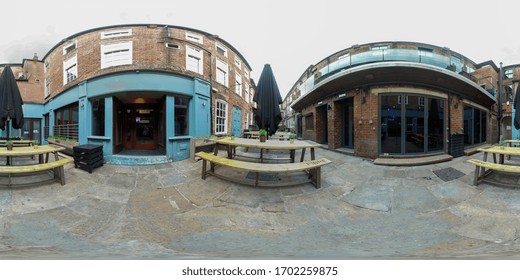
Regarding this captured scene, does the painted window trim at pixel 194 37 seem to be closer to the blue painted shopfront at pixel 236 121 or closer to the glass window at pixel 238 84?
the glass window at pixel 238 84

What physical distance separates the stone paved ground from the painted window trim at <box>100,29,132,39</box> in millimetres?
5209

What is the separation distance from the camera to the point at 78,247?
2.41 meters

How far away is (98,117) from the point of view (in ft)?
25.2

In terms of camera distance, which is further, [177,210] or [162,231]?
[177,210]

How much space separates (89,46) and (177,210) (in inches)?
306

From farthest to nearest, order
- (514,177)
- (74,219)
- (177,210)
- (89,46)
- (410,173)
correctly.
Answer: (89,46) < (410,173) < (514,177) < (177,210) < (74,219)

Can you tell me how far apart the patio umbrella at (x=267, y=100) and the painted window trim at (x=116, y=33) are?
5418 millimetres

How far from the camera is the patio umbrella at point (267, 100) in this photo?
17.9ft

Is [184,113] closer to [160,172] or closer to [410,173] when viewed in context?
[160,172]

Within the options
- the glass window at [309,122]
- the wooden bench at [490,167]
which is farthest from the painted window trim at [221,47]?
the wooden bench at [490,167]

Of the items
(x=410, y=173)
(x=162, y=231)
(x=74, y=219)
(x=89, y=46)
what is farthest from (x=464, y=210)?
(x=89, y=46)

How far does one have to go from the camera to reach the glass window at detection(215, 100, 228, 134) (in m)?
9.58

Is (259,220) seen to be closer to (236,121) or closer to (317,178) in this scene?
(317,178)

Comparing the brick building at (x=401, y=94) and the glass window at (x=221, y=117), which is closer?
the brick building at (x=401, y=94)
